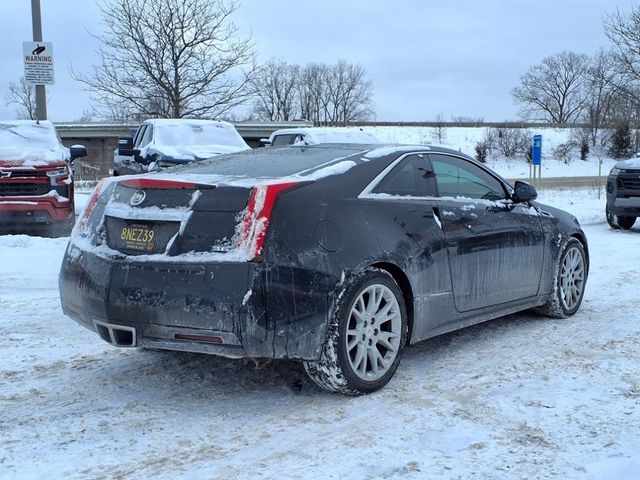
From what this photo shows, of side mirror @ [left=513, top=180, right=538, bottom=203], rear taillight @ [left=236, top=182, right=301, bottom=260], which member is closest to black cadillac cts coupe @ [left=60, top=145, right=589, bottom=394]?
rear taillight @ [left=236, top=182, right=301, bottom=260]

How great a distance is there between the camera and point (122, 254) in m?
3.94

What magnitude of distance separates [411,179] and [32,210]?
7.46 metres

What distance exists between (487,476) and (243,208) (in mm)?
1799

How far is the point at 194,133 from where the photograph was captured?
1249cm

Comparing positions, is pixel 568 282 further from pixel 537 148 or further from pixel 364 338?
pixel 537 148

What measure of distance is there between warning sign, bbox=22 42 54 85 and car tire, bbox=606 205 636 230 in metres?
10.9

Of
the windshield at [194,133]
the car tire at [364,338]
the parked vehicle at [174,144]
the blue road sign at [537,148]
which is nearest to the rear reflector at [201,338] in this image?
the car tire at [364,338]

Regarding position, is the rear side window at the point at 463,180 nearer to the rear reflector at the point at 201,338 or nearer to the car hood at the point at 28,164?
the rear reflector at the point at 201,338

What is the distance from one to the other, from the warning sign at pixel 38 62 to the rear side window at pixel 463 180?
10.7m

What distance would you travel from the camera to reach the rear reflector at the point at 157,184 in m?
3.92

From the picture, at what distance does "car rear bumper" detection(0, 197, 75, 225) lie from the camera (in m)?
10.2

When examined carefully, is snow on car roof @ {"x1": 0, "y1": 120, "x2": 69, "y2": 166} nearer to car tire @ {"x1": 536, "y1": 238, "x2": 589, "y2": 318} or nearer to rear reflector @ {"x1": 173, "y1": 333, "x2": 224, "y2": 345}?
rear reflector @ {"x1": 173, "y1": 333, "x2": 224, "y2": 345}

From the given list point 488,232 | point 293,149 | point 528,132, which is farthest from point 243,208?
point 528,132

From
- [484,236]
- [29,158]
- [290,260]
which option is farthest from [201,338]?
[29,158]
